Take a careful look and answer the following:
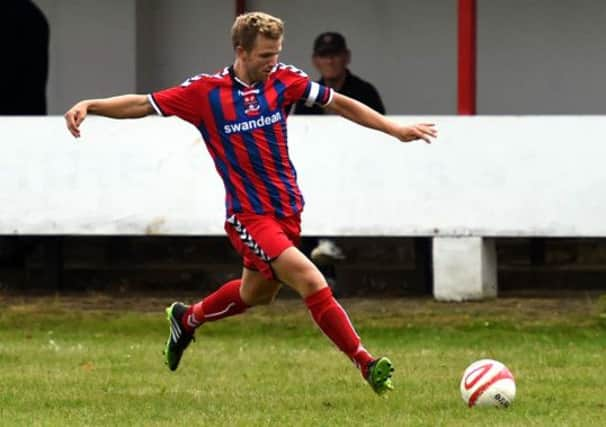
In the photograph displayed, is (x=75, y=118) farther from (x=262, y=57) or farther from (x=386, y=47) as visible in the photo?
(x=386, y=47)

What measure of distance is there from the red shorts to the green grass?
72cm

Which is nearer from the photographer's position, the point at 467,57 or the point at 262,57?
the point at 262,57

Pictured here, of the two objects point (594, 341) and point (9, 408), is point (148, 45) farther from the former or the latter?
point (9, 408)

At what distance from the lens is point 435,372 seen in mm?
10578

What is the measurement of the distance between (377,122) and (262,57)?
71cm

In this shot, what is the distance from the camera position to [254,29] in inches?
346

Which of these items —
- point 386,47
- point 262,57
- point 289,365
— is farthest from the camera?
point 386,47

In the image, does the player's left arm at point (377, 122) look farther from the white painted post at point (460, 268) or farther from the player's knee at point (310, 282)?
the white painted post at point (460, 268)

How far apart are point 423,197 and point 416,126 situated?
5515 millimetres

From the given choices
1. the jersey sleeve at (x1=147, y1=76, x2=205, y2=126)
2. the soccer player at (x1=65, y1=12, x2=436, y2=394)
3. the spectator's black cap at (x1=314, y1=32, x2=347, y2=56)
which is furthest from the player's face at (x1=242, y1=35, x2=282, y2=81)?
the spectator's black cap at (x1=314, y1=32, x2=347, y2=56)

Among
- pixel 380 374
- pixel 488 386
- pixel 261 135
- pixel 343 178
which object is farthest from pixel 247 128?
pixel 343 178

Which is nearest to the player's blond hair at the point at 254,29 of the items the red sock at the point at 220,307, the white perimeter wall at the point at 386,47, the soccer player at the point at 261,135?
the soccer player at the point at 261,135

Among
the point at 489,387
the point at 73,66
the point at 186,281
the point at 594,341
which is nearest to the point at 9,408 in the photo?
the point at 489,387

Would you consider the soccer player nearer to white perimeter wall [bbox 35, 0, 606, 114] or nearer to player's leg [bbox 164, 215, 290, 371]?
player's leg [bbox 164, 215, 290, 371]
